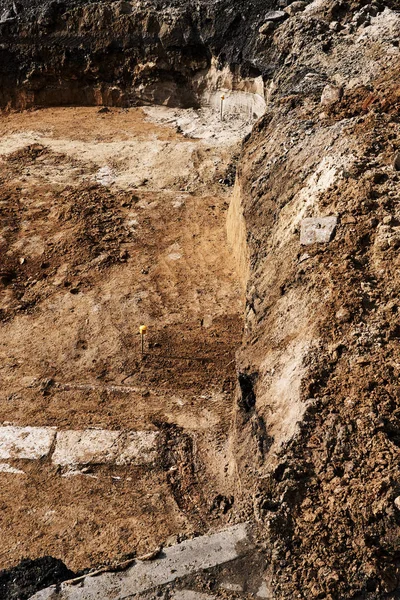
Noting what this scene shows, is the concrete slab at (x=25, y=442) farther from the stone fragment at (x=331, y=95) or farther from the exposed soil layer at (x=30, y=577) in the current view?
the stone fragment at (x=331, y=95)

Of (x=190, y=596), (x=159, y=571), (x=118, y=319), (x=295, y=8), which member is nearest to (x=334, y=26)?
(x=295, y=8)

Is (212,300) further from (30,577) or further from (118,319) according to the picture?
(30,577)

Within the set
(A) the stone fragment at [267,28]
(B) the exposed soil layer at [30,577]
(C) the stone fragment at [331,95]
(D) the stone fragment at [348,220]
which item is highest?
(A) the stone fragment at [267,28]

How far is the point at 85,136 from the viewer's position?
15859 mm

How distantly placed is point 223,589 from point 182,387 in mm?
4298

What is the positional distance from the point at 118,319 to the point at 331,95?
17.5ft

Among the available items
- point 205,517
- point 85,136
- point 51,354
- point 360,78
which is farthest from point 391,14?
point 205,517

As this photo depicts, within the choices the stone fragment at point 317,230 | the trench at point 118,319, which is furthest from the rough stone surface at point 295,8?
the stone fragment at point 317,230

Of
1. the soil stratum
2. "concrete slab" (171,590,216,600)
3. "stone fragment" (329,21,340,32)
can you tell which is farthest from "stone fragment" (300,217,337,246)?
"stone fragment" (329,21,340,32)

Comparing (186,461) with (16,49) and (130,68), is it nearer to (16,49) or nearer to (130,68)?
(130,68)

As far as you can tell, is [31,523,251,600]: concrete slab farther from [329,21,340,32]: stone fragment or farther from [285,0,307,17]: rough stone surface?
[285,0,307,17]: rough stone surface

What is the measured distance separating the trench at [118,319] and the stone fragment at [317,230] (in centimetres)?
263

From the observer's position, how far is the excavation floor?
686cm

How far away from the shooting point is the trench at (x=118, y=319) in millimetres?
6887
